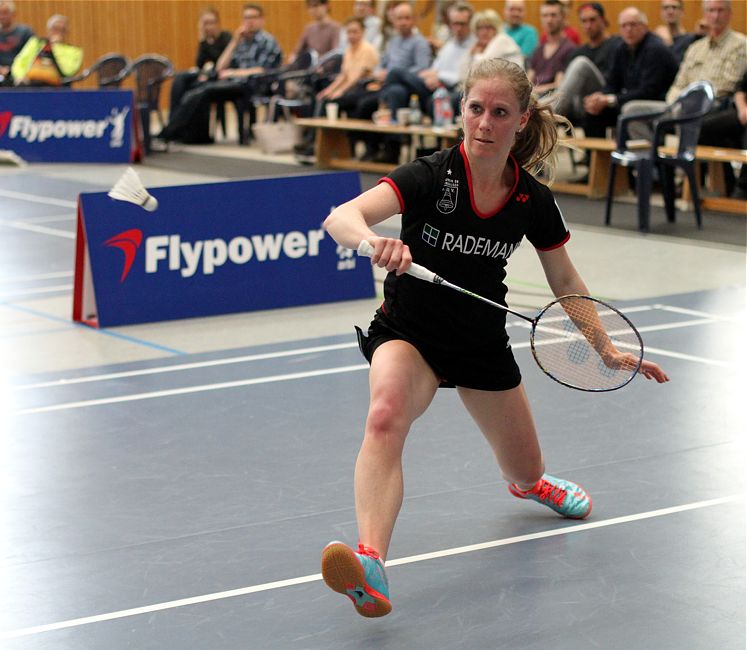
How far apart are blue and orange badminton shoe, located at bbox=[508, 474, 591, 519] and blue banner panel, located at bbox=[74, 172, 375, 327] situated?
378 cm

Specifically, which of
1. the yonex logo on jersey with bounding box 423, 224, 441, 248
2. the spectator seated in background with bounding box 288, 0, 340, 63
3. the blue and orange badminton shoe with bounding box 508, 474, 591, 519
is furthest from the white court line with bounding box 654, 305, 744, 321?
the spectator seated in background with bounding box 288, 0, 340, 63

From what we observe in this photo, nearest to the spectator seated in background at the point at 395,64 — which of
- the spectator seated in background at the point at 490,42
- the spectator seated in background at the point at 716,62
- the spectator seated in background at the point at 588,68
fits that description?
the spectator seated in background at the point at 490,42

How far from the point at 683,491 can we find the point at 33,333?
13.9ft

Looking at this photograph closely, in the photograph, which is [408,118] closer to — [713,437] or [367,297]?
[367,297]

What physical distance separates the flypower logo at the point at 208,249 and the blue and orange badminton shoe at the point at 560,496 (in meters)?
3.78

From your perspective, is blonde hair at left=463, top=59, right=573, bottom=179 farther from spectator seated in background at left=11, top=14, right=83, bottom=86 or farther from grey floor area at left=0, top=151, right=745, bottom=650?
spectator seated in background at left=11, top=14, right=83, bottom=86

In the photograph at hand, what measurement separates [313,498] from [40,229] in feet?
24.3

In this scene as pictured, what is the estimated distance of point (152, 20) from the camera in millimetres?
25344

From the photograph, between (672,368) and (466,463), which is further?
(672,368)

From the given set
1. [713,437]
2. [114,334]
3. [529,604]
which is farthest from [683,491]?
[114,334]

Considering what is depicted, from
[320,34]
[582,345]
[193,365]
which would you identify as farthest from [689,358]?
[320,34]

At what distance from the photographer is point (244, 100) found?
1870cm

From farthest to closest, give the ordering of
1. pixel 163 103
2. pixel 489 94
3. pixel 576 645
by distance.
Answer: pixel 163 103 < pixel 489 94 < pixel 576 645

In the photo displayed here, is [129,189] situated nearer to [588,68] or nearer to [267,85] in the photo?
[588,68]
